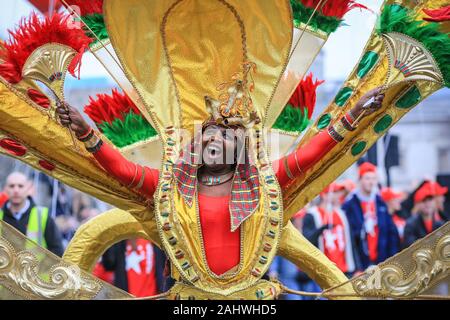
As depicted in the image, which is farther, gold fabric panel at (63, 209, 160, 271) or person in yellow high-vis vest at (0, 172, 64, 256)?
person in yellow high-vis vest at (0, 172, 64, 256)

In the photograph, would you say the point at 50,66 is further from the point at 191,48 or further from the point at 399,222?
the point at 399,222

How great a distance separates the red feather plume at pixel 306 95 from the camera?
6.31 m

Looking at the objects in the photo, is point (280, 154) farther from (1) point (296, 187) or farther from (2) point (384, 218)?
(2) point (384, 218)

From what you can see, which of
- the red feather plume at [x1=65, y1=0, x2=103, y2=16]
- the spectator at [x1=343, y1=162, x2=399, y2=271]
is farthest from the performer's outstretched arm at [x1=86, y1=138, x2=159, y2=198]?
the spectator at [x1=343, y1=162, x2=399, y2=271]

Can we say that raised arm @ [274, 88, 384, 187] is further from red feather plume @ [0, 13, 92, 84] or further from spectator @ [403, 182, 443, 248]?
spectator @ [403, 182, 443, 248]

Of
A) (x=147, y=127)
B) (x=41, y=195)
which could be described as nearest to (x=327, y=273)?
(x=147, y=127)

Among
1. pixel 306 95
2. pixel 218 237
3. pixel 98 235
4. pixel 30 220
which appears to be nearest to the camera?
pixel 218 237

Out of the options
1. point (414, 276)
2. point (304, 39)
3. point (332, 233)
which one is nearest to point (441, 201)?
point (332, 233)

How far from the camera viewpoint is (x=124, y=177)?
5.54 meters

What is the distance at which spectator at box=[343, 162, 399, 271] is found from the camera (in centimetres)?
923

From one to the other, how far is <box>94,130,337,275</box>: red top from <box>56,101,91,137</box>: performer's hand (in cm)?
17

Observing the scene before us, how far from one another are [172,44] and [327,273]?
5.41 feet

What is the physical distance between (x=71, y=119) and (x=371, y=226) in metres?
4.64

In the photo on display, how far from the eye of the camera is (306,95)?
6328 millimetres
